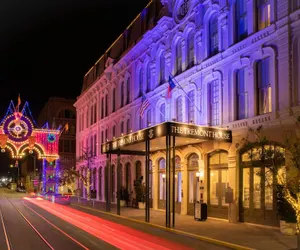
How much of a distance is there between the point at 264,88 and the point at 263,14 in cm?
356

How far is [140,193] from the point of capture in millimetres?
34219

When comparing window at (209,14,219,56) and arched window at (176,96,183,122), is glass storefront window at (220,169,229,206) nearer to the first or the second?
arched window at (176,96,183,122)

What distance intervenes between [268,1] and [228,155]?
25.8 ft

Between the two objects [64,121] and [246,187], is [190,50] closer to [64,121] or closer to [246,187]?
[246,187]

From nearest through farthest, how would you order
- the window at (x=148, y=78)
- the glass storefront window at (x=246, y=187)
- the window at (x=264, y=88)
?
the window at (x=264, y=88), the glass storefront window at (x=246, y=187), the window at (x=148, y=78)

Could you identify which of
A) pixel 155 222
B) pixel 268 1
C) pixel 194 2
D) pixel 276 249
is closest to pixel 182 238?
pixel 276 249

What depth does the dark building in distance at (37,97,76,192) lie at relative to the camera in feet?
270

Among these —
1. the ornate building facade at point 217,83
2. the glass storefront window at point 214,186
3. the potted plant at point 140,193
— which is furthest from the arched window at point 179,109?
the potted plant at point 140,193

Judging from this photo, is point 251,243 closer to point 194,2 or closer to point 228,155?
point 228,155

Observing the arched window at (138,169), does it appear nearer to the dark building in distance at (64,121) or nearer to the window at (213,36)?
the window at (213,36)

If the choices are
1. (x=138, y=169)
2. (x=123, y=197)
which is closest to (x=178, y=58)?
(x=138, y=169)

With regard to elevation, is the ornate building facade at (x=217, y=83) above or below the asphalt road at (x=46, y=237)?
above

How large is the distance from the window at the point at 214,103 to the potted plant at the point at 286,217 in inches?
308

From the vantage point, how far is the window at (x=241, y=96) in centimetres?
2297
